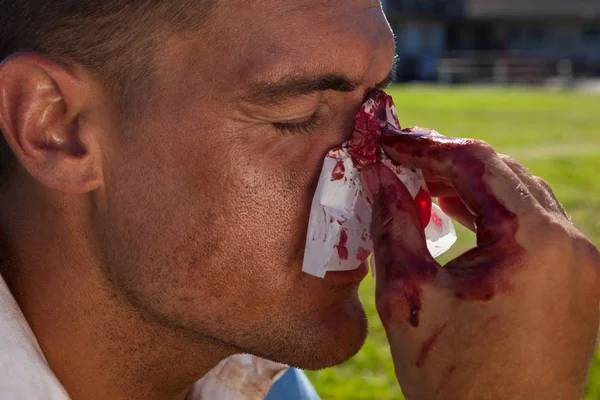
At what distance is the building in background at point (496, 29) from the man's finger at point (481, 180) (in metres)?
62.4

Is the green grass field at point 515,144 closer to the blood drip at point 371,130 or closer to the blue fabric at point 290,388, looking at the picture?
the blue fabric at point 290,388

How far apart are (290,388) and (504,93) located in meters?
40.8

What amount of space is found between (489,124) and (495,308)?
23.8 meters

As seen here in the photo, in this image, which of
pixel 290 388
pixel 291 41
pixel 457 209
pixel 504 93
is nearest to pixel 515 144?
pixel 290 388

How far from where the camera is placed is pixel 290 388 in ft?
11.3

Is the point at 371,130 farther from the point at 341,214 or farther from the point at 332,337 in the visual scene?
the point at 332,337

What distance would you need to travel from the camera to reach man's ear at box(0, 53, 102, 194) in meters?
2.70

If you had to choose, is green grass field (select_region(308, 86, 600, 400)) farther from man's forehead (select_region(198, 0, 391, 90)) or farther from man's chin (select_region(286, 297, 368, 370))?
man's forehead (select_region(198, 0, 391, 90))

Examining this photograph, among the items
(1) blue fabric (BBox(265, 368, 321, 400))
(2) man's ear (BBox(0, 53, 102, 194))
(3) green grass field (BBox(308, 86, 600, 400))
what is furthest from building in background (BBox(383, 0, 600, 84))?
(2) man's ear (BBox(0, 53, 102, 194))

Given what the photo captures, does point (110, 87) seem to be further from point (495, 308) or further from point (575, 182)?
point (575, 182)

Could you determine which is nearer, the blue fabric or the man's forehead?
the man's forehead

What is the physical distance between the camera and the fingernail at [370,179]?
2.60 metres

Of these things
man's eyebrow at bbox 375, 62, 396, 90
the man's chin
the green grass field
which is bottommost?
the green grass field

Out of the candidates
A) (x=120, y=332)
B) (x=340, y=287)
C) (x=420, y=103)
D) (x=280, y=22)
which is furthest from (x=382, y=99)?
(x=420, y=103)
